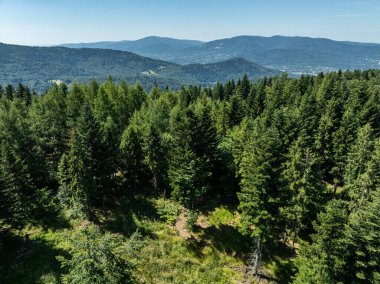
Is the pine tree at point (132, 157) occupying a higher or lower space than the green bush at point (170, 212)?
higher

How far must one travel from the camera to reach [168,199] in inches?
1649

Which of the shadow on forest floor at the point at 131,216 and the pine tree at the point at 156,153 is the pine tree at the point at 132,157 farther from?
the shadow on forest floor at the point at 131,216

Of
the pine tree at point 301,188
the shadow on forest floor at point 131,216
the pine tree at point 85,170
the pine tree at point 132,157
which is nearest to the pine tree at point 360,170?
the pine tree at point 301,188

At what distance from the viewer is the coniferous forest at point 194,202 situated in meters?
24.9

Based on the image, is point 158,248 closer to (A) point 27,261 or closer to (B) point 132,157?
(A) point 27,261

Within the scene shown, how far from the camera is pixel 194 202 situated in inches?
1484

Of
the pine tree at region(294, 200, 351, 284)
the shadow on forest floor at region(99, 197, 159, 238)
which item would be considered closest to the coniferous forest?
the pine tree at region(294, 200, 351, 284)

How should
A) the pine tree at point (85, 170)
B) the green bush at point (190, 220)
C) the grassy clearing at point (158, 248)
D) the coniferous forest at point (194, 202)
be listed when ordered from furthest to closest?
the pine tree at point (85, 170) < the green bush at point (190, 220) < the grassy clearing at point (158, 248) < the coniferous forest at point (194, 202)

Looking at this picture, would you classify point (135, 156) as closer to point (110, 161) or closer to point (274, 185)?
point (110, 161)

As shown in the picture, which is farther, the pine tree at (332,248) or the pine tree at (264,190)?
the pine tree at (264,190)

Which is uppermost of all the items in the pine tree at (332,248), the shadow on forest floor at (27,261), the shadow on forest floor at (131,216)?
the pine tree at (332,248)

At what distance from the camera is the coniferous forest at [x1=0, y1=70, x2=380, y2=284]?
Answer: 81.6 ft

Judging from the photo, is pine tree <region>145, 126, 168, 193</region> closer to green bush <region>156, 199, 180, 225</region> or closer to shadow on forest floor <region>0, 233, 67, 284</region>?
green bush <region>156, 199, 180, 225</region>

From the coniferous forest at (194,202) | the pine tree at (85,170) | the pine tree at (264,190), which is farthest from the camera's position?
the pine tree at (85,170)
